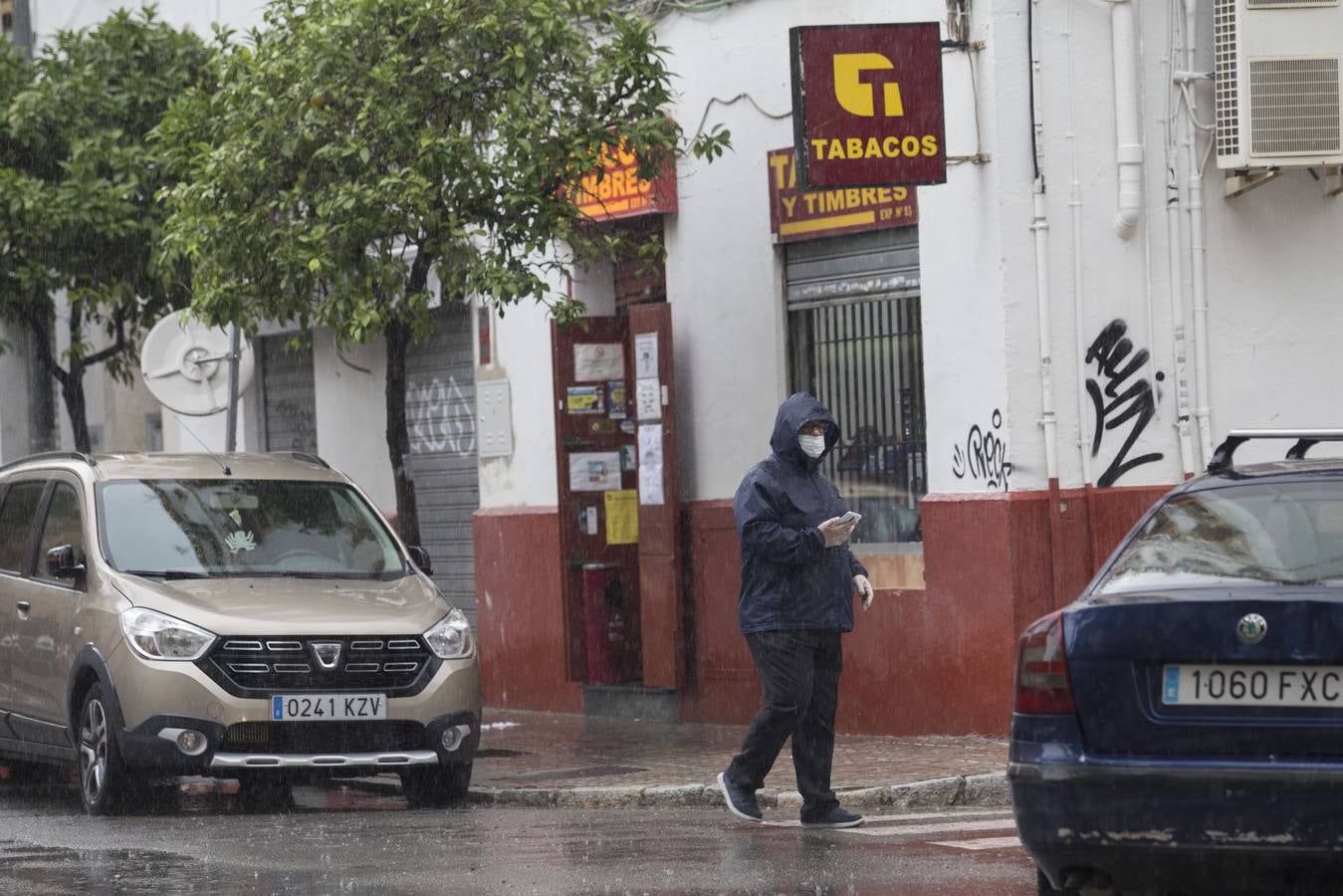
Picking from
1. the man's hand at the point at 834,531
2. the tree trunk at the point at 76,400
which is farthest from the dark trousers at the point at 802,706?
the tree trunk at the point at 76,400

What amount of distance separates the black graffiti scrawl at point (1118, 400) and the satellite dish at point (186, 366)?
19.7 feet

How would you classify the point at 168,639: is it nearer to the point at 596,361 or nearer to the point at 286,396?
the point at 596,361

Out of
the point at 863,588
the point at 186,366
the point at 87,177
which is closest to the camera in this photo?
the point at 863,588

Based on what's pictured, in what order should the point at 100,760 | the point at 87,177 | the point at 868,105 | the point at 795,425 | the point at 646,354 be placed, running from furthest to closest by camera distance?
the point at 87,177
the point at 646,354
the point at 868,105
the point at 100,760
the point at 795,425

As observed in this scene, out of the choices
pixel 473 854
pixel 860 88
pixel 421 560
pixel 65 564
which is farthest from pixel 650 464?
pixel 473 854

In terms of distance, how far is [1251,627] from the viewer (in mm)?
6234

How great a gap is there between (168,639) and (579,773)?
261cm

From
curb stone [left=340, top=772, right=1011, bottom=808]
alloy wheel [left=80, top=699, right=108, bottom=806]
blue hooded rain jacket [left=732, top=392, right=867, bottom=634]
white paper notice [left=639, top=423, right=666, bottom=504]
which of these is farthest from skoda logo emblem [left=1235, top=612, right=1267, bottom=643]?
white paper notice [left=639, top=423, right=666, bottom=504]

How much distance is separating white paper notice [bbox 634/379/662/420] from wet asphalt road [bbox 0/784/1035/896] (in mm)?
4408

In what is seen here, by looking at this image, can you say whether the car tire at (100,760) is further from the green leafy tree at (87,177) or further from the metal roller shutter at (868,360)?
the green leafy tree at (87,177)

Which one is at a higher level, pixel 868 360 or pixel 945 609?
pixel 868 360

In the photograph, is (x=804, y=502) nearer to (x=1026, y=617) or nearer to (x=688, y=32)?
(x=1026, y=617)

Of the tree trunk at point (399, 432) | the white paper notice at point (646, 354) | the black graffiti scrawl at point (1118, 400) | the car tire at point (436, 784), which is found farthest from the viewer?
the white paper notice at point (646, 354)

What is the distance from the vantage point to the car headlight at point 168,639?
429 inches
